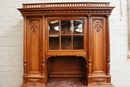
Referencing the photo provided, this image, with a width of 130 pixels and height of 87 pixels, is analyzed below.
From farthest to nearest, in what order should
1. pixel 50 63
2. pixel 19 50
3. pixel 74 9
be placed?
pixel 19 50, pixel 50 63, pixel 74 9

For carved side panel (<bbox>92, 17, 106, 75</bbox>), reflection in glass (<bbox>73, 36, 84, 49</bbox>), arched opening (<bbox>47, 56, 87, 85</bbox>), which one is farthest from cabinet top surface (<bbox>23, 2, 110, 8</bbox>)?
arched opening (<bbox>47, 56, 87, 85</bbox>)

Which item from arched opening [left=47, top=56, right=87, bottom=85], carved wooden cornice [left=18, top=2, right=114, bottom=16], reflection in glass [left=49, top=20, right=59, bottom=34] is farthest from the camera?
arched opening [left=47, top=56, right=87, bottom=85]

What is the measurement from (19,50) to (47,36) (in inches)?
28.8

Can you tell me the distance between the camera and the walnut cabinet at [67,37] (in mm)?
1859

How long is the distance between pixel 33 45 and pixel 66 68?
66cm

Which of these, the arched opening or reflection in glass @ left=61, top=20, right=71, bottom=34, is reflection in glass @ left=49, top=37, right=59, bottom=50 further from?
the arched opening

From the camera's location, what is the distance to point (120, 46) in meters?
2.30

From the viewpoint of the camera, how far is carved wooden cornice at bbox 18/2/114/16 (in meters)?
1.83

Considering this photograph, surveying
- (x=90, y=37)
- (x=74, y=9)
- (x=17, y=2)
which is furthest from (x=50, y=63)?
(x=17, y=2)

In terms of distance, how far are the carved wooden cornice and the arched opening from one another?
0.73m

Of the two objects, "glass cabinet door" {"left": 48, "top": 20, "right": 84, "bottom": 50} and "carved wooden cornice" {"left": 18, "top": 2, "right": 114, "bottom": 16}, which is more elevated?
"carved wooden cornice" {"left": 18, "top": 2, "right": 114, "bottom": 16}

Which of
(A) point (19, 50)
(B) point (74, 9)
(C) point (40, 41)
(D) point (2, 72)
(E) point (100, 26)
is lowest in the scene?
(D) point (2, 72)

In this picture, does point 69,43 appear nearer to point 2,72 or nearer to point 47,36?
point 47,36

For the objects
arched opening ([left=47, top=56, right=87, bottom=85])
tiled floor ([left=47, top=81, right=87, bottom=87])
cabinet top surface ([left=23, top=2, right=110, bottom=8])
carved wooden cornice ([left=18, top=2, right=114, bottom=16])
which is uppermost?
cabinet top surface ([left=23, top=2, right=110, bottom=8])
